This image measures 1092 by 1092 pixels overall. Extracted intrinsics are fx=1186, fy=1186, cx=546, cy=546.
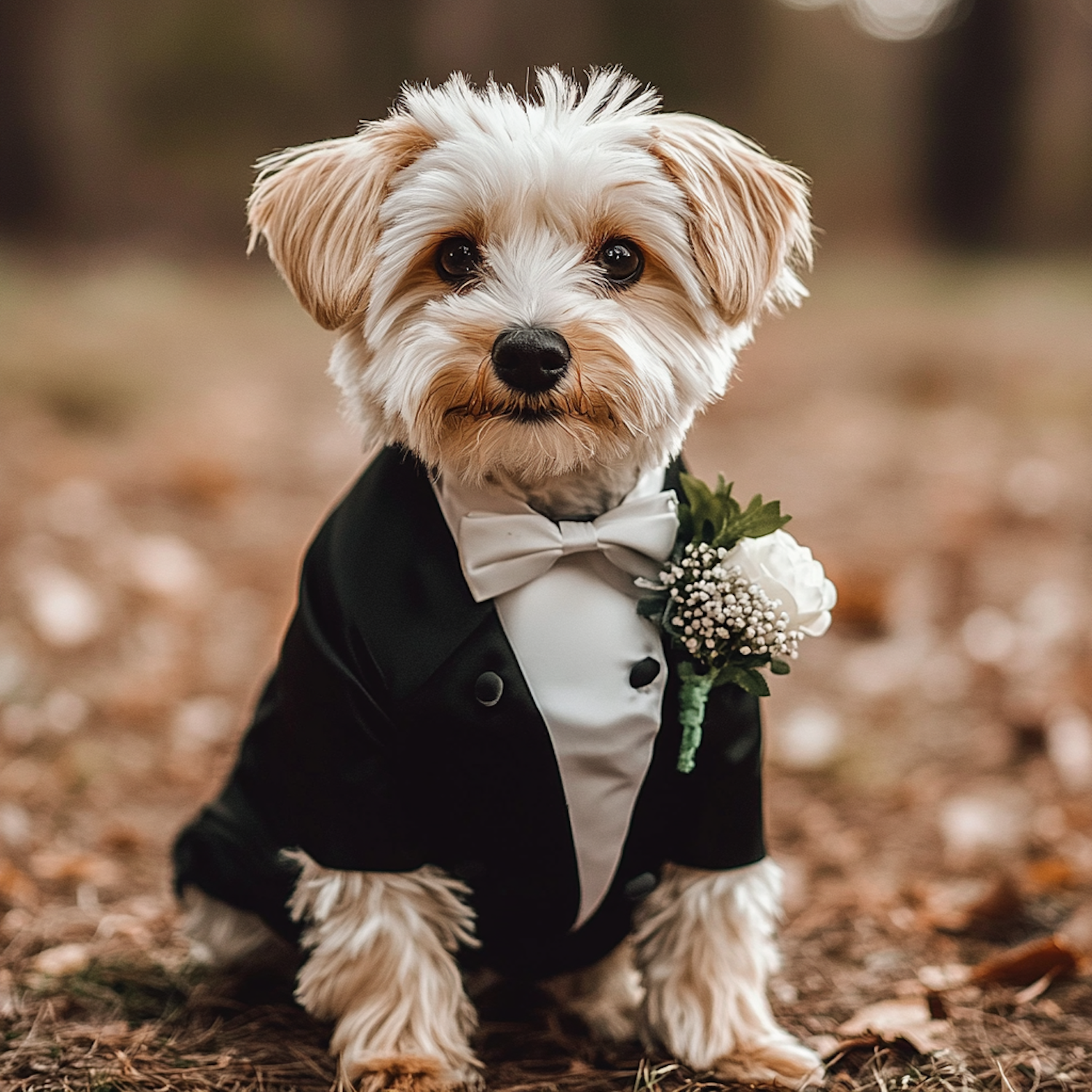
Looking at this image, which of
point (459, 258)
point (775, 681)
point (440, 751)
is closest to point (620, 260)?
point (459, 258)

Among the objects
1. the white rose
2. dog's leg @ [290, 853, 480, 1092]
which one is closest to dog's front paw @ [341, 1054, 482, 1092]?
dog's leg @ [290, 853, 480, 1092]

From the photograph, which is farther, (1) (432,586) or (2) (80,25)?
(2) (80,25)

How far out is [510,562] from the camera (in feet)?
6.76

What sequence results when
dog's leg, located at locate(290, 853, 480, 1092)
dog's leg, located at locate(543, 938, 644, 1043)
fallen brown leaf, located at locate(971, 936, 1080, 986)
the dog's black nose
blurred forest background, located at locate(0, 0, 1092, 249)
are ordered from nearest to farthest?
the dog's black nose, dog's leg, located at locate(290, 853, 480, 1092), dog's leg, located at locate(543, 938, 644, 1043), fallen brown leaf, located at locate(971, 936, 1080, 986), blurred forest background, located at locate(0, 0, 1092, 249)

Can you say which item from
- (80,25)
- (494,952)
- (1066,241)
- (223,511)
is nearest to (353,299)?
(494,952)

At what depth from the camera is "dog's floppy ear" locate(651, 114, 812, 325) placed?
206 centimetres

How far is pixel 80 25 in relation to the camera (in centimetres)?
897

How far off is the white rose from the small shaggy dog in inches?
6.0

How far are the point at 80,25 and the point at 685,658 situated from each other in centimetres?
884

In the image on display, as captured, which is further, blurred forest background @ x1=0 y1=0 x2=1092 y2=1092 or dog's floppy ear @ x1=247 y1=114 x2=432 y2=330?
blurred forest background @ x1=0 y1=0 x2=1092 y2=1092

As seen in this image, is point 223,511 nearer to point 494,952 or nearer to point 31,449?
point 31,449

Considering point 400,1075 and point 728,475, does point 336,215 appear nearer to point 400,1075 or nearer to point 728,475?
point 400,1075

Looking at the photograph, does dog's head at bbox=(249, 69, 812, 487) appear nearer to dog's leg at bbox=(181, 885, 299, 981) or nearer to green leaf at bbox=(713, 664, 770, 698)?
green leaf at bbox=(713, 664, 770, 698)

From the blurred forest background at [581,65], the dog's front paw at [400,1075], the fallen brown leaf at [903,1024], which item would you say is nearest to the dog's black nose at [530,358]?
the dog's front paw at [400,1075]
